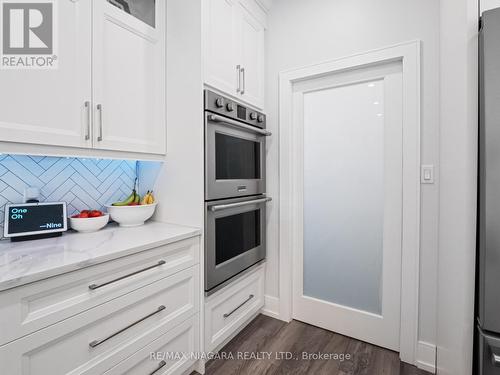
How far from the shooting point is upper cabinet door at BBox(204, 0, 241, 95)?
5.13 ft

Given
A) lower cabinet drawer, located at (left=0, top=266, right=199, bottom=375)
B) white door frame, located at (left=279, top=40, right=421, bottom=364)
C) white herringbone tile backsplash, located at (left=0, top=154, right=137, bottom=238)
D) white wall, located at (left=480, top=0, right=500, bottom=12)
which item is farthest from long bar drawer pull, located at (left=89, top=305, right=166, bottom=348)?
white wall, located at (left=480, top=0, right=500, bottom=12)

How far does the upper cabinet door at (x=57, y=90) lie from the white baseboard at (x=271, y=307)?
179 centimetres

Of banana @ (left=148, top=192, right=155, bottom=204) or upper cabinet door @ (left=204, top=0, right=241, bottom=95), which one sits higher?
upper cabinet door @ (left=204, top=0, right=241, bottom=95)

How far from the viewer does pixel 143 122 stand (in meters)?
1.56

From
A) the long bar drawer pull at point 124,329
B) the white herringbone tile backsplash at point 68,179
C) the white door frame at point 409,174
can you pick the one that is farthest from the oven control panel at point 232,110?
the long bar drawer pull at point 124,329

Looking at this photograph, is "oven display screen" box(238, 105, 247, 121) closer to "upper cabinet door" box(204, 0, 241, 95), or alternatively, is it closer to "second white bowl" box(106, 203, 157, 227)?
"upper cabinet door" box(204, 0, 241, 95)

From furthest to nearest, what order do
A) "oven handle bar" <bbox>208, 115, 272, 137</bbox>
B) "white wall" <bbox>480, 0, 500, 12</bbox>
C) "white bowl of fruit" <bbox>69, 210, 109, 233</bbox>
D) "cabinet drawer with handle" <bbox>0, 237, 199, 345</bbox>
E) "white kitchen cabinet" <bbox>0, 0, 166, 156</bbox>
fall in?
"oven handle bar" <bbox>208, 115, 272, 137</bbox>
"white bowl of fruit" <bbox>69, 210, 109, 233</bbox>
"white kitchen cabinet" <bbox>0, 0, 166, 156</bbox>
"white wall" <bbox>480, 0, 500, 12</bbox>
"cabinet drawer with handle" <bbox>0, 237, 199, 345</bbox>

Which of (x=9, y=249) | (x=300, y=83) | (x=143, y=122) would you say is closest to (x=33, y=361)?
(x=9, y=249)

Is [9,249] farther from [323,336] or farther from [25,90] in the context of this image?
[323,336]

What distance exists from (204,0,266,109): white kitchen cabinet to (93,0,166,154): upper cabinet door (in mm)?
330

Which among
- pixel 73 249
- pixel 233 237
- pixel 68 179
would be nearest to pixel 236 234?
pixel 233 237

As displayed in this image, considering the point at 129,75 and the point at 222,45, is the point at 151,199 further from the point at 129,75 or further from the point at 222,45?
the point at 222,45

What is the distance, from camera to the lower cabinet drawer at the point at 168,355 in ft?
3.92

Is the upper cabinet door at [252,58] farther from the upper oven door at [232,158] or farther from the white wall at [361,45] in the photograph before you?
the upper oven door at [232,158]
